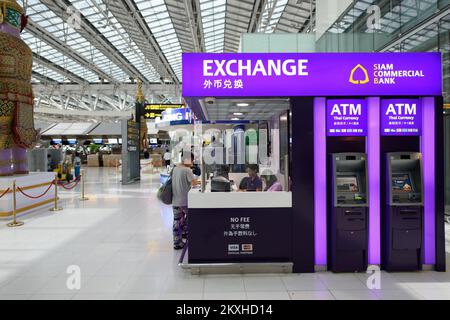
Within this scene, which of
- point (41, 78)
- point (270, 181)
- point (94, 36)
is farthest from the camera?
point (41, 78)

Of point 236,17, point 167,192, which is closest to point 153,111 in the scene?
point 236,17

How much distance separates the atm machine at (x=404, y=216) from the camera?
12.7 feet

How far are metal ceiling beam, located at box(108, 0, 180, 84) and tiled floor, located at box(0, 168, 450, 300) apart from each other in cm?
1036

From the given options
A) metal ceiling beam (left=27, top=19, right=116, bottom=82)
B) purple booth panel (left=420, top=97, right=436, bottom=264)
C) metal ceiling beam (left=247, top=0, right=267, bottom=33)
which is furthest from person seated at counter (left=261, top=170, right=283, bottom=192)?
metal ceiling beam (left=27, top=19, right=116, bottom=82)

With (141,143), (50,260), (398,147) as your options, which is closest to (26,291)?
(50,260)

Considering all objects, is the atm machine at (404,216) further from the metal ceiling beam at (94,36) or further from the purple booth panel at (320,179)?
the metal ceiling beam at (94,36)

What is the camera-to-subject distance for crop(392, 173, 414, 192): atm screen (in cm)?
389

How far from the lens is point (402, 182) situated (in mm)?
3922

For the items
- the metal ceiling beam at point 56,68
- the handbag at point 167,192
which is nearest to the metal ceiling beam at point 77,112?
the metal ceiling beam at point 56,68

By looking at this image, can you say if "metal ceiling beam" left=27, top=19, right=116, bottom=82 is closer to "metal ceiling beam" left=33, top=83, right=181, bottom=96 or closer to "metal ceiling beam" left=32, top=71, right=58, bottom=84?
"metal ceiling beam" left=33, top=83, right=181, bottom=96

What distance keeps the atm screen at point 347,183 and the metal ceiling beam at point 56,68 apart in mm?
21298

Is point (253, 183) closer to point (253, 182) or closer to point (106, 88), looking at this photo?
point (253, 182)

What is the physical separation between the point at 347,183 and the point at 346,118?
76 centimetres
